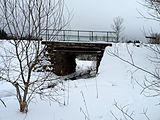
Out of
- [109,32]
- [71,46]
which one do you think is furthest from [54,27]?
[109,32]

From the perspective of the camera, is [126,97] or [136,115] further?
[126,97]

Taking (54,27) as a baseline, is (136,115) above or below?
below

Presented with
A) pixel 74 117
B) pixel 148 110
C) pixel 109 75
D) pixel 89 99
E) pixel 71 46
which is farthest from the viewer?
pixel 71 46

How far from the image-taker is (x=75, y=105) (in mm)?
5992

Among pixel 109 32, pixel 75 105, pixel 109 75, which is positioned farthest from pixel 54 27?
pixel 109 32

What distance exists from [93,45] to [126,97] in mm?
10299

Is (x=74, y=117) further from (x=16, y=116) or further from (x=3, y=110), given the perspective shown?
(x=3, y=110)

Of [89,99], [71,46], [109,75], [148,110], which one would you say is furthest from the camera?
[71,46]

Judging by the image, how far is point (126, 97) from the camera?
22.3 ft

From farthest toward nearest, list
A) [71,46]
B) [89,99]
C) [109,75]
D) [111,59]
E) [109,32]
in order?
1. [109,32]
2. [71,46]
3. [111,59]
4. [109,75]
5. [89,99]

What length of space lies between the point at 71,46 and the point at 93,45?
173cm

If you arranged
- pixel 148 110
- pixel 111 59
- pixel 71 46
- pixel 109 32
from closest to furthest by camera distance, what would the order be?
pixel 148 110
pixel 111 59
pixel 71 46
pixel 109 32

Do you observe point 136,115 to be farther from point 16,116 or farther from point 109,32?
point 109,32

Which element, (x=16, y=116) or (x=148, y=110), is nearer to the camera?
(x=16, y=116)
